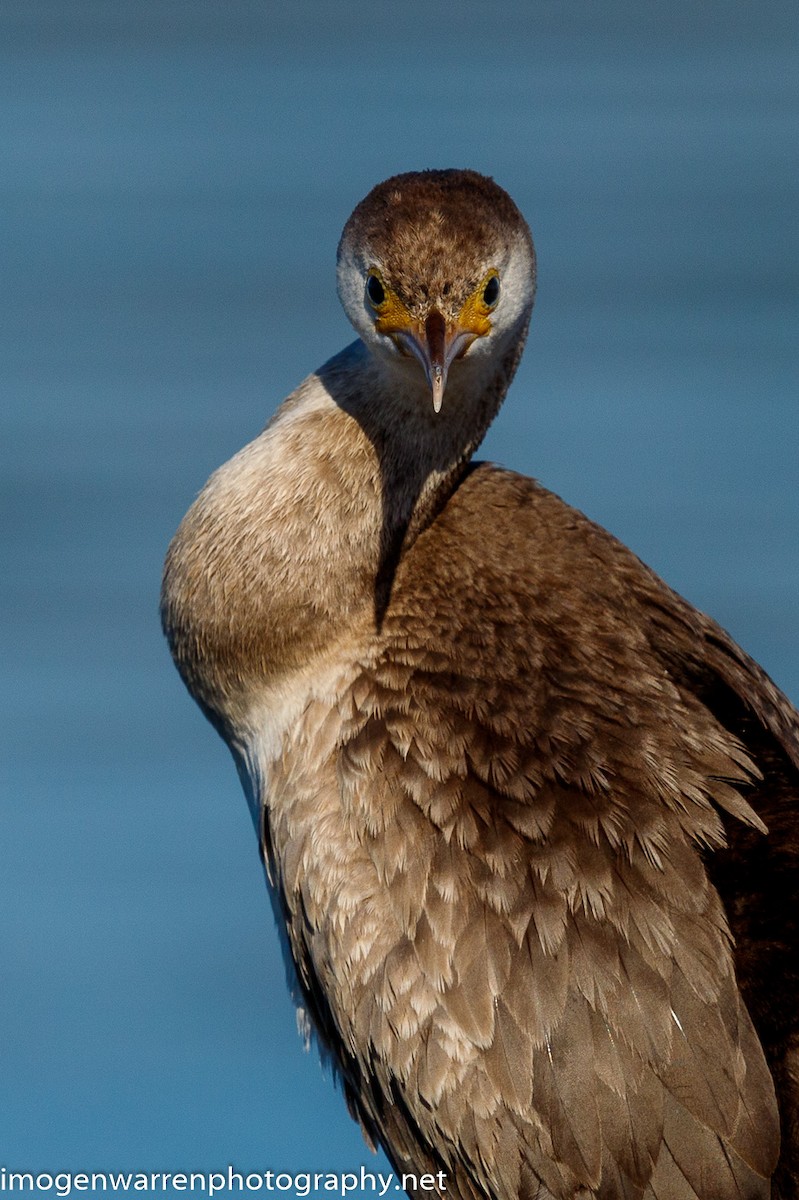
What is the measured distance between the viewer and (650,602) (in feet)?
15.6

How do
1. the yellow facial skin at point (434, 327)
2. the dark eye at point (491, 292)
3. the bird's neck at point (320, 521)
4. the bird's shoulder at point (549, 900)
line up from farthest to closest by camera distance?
the bird's neck at point (320, 521)
the dark eye at point (491, 292)
the yellow facial skin at point (434, 327)
the bird's shoulder at point (549, 900)

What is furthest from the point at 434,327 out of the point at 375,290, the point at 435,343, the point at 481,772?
the point at 481,772

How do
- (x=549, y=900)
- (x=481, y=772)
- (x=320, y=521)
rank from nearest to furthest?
(x=549, y=900) < (x=481, y=772) < (x=320, y=521)

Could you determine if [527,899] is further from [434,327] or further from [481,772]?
[434,327]

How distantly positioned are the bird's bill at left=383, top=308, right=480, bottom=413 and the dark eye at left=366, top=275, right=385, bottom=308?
0.08 metres

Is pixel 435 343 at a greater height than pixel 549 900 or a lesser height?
greater

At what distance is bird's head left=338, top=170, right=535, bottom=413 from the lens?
4.24m

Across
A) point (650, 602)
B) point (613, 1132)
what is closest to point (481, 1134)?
point (613, 1132)

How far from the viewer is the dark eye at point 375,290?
430 cm

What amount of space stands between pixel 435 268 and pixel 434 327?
134 millimetres

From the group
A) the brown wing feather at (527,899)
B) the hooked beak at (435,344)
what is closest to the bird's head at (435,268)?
the hooked beak at (435,344)

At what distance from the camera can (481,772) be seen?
14.1 ft

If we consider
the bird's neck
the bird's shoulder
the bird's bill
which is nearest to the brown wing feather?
the bird's shoulder

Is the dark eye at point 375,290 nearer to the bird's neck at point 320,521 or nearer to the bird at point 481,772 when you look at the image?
the bird at point 481,772
